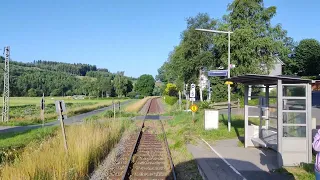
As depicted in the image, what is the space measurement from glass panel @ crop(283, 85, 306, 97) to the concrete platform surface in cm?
209

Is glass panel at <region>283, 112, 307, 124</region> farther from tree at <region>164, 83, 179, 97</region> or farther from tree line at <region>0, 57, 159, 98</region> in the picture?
tree line at <region>0, 57, 159, 98</region>

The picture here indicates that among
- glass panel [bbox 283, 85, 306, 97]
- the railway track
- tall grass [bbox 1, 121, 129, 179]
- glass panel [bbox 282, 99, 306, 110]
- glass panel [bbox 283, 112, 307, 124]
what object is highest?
glass panel [bbox 283, 85, 306, 97]

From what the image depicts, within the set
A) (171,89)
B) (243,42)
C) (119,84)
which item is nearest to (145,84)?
(119,84)

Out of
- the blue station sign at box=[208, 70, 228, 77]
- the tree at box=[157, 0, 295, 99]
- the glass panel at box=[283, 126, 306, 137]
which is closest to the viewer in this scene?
the glass panel at box=[283, 126, 306, 137]

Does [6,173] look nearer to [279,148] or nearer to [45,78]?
[279,148]

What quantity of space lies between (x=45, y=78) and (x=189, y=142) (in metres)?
129

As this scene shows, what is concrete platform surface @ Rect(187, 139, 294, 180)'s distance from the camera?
28.2ft

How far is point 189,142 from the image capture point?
1517 cm

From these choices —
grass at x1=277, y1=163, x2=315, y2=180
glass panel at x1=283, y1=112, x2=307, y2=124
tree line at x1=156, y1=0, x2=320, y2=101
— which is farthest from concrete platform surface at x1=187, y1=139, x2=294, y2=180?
tree line at x1=156, y1=0, x2=320, y2=101

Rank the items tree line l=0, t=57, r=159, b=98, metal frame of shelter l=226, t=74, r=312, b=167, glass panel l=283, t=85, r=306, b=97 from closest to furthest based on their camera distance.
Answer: metal frame of shelter l=226, t=74, r=312, b=167, glass panel l=283, t=85, r=306, b=97, tree line l=0, t=57, r=159, b=98

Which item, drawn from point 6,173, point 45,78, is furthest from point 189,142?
point 45,78

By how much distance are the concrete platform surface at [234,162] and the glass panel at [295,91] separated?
2091mm

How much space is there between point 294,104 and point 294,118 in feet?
1.38

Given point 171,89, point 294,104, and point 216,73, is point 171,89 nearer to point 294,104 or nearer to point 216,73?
point 216,73
